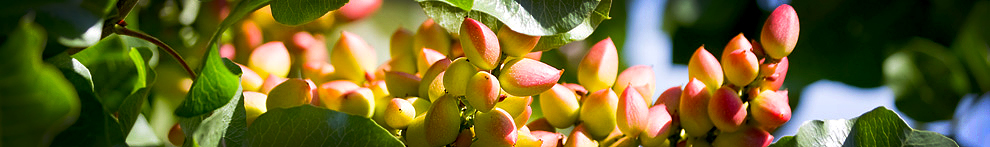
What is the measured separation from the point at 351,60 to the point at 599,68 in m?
0.14

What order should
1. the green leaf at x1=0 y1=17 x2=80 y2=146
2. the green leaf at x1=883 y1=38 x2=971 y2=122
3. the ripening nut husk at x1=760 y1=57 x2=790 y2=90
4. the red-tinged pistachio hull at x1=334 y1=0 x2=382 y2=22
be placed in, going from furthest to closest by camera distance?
the green leaf at x1=883 y1=38 x2=971 y2=122 < the red-tinged pistachio hull at x1=334 y1=0 x2=382 y2=22 < the ripening nut husk at x1=760 y1=57 x2=790 y2=90 < the green leaf at x1=0 y1=17 x2=80 y2=146

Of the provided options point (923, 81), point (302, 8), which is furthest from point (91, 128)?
point (923, 81)

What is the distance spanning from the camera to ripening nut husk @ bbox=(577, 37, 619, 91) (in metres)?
0.46

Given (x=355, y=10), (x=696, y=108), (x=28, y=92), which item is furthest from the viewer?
(x=355, y=10)

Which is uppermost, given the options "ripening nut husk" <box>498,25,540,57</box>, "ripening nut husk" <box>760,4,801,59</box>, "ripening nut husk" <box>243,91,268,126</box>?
"ripening nut husk" <box>498,25,540,57</box>

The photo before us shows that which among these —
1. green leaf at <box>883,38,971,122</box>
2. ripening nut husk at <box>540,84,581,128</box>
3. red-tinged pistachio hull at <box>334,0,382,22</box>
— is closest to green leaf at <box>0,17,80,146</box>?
ripening nut husk at <box>540,84,581,128</box>

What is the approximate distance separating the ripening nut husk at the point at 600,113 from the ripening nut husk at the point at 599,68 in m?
0.01

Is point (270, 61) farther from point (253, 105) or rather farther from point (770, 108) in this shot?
point (770, 108)

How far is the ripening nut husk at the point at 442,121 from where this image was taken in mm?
359

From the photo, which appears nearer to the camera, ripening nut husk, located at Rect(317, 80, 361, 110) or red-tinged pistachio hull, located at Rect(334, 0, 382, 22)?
ripening nut husk, located at Rect(317, 80, 361, 110)

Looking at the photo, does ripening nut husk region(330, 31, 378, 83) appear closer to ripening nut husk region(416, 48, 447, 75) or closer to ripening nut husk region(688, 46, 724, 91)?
ripening nut husk region(416, 48, 447, 75)

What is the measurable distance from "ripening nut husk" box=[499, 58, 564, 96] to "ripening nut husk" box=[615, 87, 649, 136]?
79mm

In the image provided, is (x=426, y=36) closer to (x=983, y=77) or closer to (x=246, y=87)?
(x=246, y=87)

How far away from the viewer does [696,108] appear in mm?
445
